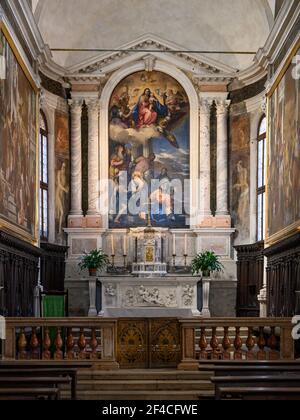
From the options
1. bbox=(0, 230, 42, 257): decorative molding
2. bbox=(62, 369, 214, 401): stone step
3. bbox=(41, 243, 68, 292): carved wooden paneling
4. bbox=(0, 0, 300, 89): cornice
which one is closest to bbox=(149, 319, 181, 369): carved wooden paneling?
bbox=(62, 369, 214, 401): stone step

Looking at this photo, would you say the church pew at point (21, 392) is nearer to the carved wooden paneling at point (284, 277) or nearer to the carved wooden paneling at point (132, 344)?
the carved wooden paneling at point (132, 344)

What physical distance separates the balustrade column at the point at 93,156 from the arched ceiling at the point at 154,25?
5.92 ft

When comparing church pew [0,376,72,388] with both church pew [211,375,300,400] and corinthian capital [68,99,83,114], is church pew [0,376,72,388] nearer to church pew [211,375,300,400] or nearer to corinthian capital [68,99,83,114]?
church pew [211,375,300,400]

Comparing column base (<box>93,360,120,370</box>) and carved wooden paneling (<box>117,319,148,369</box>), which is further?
carved wooden paneling (<box>117,319,148,369</box>)

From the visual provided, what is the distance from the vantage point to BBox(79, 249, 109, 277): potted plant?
22.3 meters

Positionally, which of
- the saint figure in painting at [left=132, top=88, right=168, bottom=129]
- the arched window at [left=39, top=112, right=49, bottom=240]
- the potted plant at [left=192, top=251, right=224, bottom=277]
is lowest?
the potted plant at [left=192, top=251, right=224, bottom=277]

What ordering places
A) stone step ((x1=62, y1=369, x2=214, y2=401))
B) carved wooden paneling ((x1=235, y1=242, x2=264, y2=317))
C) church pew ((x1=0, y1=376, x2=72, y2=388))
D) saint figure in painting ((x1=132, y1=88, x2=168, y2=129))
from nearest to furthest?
church pew ((x1=0, y1=376, x2=72, y2=388))
stone step ((x1=62, y1=369, x2=214, y2=401))
carved wooden paneling ((x1=235, y1=242, x2=264, y2=317))
saint figure in painting ((x1=132, y1=88, x2=168, y2=129))

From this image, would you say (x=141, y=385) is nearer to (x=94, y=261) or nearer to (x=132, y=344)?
(x=132, y=344)

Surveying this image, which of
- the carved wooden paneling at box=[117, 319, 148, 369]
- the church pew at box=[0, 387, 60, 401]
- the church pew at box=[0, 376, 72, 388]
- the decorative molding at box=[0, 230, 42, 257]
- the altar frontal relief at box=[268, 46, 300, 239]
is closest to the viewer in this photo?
the church pew at box=[0, 387, 60, 401]

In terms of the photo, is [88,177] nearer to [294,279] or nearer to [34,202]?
[34,202]

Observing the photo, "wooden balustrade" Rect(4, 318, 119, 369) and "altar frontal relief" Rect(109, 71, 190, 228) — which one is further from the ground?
"altar frontal relief" Rect(109, 71, 190, 228)

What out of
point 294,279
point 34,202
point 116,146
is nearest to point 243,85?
point 116,146

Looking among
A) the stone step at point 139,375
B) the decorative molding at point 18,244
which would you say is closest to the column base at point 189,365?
the stone step at point 139,375

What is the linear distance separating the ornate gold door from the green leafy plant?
10.4 m
